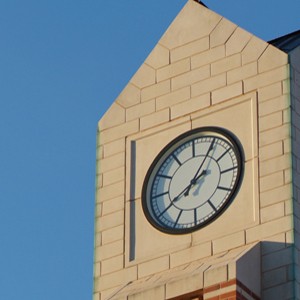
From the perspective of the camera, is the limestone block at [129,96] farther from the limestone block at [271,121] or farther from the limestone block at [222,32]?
the limestone block at [271,121]

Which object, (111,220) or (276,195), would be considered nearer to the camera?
(276,195)

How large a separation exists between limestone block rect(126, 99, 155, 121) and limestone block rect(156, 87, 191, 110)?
13cm

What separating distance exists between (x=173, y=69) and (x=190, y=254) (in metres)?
3.68

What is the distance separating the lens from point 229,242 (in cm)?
3531

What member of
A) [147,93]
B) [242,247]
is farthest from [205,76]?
[242,247]

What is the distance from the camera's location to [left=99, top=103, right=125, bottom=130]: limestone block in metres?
38.1

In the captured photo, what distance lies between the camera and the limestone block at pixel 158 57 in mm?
38031

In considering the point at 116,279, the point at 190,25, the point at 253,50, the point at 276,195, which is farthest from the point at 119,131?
the point at 276,195

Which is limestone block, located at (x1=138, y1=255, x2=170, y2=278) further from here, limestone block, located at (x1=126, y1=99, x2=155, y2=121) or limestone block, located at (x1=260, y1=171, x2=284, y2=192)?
limestone block, located at (x1=126, y1=99, x2=155, y2=121)

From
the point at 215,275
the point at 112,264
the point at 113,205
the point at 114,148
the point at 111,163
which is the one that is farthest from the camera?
the point at 114,148

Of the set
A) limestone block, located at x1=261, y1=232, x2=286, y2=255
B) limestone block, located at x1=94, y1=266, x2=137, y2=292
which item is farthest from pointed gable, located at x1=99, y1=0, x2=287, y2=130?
limestone block, located at x1=261, y1=232, x2=286, y2=255

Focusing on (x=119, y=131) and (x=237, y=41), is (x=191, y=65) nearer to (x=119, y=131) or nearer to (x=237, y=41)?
(x=237, y=41)

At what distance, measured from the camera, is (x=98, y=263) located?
36750mm

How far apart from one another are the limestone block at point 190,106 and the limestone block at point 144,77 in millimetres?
928
